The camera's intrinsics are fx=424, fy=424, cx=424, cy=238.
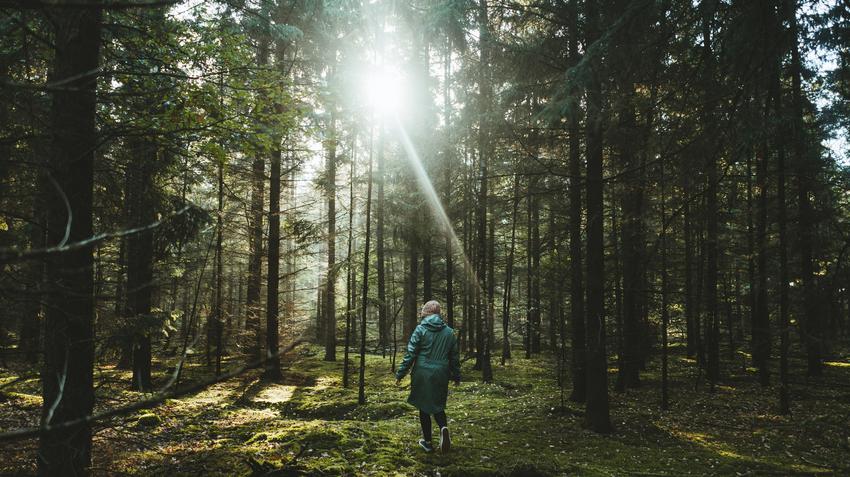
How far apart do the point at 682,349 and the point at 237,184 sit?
27.1 m

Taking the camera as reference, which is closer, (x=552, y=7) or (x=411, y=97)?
(x=552, y=7)

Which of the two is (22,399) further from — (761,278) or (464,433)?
(761,278)

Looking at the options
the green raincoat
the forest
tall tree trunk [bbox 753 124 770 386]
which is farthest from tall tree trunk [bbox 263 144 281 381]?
tall tree trunk [bbox 753 124 770 386]

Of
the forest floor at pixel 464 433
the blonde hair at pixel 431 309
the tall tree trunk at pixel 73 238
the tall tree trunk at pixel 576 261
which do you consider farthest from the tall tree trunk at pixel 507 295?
the tall tree trunk at pixel 73 238

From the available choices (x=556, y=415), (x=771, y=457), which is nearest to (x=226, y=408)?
(x=556, y=415)

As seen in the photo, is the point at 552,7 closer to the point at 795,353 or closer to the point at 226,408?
the point at 226,408

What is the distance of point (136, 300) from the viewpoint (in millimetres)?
11141

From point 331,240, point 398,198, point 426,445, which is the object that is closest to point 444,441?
point 426,445

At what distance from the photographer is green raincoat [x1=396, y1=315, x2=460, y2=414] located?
231 inches

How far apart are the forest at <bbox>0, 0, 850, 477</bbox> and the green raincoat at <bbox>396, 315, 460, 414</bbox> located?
0.25m

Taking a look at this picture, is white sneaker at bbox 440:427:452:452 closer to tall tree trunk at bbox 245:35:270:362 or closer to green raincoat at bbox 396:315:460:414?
green raincoat at bbox 396:315:460:414

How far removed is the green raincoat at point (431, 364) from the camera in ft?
19.3

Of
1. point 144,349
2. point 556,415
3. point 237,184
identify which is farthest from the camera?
point 237,184

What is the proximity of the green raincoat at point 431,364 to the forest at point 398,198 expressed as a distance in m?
0.25
